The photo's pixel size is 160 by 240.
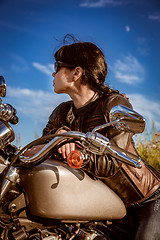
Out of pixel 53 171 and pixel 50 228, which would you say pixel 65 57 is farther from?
pixel 50 228

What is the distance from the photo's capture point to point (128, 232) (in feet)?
6.40

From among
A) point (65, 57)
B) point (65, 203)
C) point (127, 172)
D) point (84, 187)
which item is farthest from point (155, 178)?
point (65, 57)

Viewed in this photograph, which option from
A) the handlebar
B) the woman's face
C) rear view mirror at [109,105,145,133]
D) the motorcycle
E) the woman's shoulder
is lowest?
the motorcycle

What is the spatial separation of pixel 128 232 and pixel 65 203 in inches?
29.8

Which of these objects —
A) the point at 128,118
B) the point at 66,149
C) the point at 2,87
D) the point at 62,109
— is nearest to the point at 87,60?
the point at 62,109

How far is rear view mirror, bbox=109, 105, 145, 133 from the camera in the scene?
4.03 feet

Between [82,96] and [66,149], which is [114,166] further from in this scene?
[82,96]

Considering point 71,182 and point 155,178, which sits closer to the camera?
point 71,182

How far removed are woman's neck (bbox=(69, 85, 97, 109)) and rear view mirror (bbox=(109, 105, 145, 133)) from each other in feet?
3.64

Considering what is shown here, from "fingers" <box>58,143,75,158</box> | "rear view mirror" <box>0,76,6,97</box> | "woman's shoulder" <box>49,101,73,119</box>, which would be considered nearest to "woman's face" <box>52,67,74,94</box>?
"woman's shoulder" <box>49,101,73,119</box>

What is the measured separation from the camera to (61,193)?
1.50 metres

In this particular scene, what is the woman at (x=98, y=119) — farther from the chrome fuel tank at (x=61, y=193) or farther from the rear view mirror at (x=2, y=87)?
the rear view mirror at (x=2, y=87)

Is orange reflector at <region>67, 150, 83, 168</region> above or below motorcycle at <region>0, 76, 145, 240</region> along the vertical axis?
above

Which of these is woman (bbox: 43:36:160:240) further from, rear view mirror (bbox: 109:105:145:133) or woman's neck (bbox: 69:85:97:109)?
rear view mirror (bbox: 109:105:145:133)
